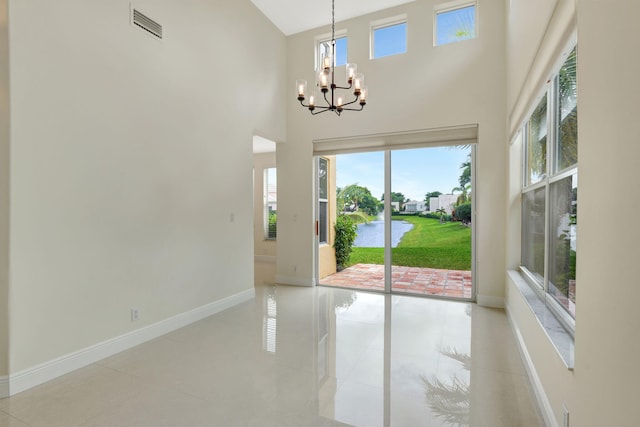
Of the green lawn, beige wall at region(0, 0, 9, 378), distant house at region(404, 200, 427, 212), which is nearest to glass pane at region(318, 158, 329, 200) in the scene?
the green lawn

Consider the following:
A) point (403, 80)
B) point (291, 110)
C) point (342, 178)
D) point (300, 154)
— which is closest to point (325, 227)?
point (342, 178)

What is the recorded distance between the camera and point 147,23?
11.4 ft

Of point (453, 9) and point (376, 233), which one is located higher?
point (453, 9)

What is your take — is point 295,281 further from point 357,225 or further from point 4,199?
point 4,199

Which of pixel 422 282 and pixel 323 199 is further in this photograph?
pixel 323 199

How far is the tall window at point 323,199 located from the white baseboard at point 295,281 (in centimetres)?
84

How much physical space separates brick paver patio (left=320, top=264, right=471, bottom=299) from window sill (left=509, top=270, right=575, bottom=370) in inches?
64.6

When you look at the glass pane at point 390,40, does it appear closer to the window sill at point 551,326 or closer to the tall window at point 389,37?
the tall window at point 389,37

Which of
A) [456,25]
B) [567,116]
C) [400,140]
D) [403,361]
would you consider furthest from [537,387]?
[456,25]

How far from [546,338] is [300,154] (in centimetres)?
468

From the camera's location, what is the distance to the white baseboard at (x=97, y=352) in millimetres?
2445

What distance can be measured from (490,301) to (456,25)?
14.0 ft

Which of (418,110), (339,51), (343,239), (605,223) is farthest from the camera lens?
(343,239)

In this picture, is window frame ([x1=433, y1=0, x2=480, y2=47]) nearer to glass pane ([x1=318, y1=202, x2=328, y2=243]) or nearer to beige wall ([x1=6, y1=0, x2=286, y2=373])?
beige wall ([x1=6, y1=0, x2=286, y2=373])
